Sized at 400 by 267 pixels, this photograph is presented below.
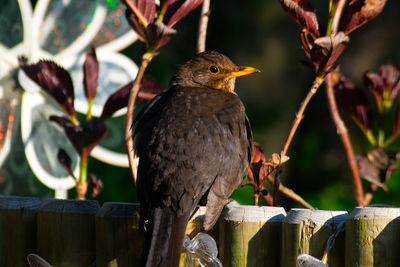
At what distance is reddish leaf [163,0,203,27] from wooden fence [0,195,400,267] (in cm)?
76

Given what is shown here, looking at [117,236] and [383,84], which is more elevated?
[383,84]

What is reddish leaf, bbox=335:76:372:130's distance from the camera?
3.08 meters

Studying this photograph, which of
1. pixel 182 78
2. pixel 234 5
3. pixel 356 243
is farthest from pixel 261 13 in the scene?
pixel 356 243

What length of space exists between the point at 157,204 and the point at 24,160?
2650mm

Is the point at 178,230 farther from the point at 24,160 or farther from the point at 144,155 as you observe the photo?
the point at 24,160

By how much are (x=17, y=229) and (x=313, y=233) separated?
120 cm

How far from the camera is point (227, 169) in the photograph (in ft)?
8.67

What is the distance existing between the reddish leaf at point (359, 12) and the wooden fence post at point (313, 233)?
2.56 feet

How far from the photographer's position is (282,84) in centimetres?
674

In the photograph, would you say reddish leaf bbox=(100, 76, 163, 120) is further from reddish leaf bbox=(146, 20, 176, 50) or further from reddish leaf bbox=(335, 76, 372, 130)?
reddish leaf bbox=(335, 76, 372, 130)

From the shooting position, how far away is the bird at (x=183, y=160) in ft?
7.65

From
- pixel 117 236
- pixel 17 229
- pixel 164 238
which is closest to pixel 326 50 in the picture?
pixel 164 238

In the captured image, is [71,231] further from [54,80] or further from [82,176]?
[54,80]

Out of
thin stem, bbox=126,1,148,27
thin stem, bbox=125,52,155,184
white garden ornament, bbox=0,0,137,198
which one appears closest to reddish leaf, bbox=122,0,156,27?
thin stem, bbox=126,1,148,27
